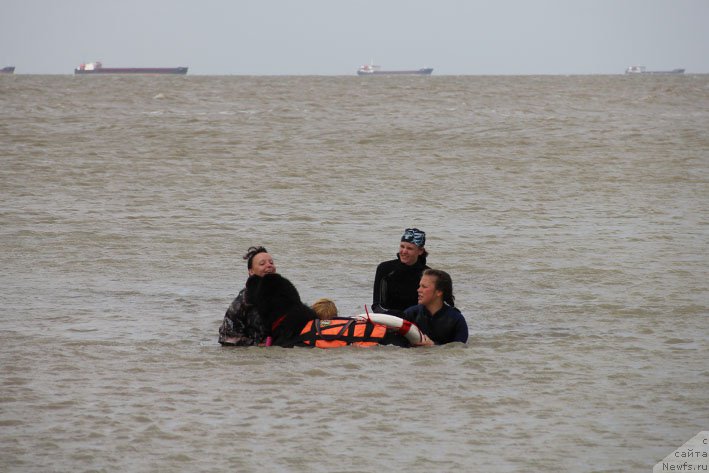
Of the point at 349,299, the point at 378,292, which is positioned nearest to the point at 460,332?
the point at 378,292

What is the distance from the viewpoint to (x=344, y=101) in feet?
161

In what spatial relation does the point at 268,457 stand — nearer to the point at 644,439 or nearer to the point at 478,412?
the point at 478,412

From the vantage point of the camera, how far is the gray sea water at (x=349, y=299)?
6.61m

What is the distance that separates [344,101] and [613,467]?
143 ft

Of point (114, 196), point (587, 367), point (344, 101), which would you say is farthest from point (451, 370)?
point (344, 101)

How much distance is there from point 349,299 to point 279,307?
9.17ft

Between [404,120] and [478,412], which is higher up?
[404,120]

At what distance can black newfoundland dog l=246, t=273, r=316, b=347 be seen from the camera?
8.90 meters

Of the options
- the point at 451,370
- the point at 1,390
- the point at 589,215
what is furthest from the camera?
the point at 589,215

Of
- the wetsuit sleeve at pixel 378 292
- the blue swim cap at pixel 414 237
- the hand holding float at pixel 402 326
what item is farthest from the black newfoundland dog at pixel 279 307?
the blue swim cap at pixel 414 237

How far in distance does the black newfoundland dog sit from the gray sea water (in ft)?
0.67

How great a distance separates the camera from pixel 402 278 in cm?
976

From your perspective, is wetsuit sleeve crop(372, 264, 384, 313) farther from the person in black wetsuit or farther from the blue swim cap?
the blue swim cap

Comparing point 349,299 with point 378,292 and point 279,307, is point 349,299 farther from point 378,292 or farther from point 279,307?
point 279,307
